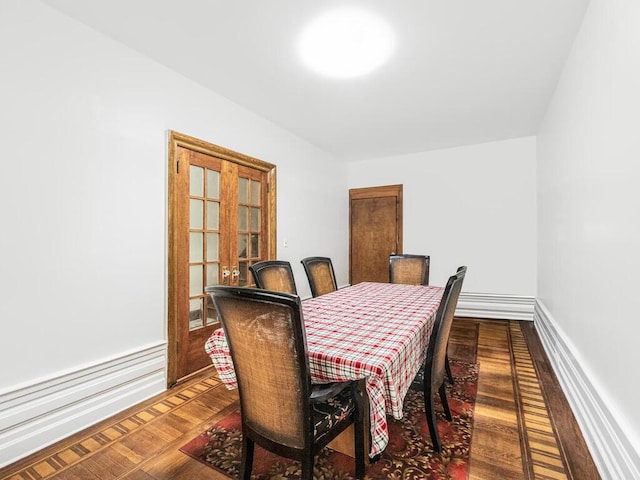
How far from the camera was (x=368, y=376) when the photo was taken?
1.19m

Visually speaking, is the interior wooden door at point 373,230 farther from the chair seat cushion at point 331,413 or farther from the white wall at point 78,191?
the chair seat cushion at point 331,413

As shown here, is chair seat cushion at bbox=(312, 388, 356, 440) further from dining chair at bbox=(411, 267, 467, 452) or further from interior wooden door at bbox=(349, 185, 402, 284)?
interior wooden door at bbox=(349, 185, 402, 284)

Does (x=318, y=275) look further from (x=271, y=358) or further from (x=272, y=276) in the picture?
(x=271, y=358)

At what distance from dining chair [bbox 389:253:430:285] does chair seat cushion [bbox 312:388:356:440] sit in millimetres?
2216

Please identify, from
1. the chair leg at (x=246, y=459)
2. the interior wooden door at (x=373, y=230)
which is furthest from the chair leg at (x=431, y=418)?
the interior wooden door at (x=373, y=230)

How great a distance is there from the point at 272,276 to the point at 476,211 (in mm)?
3447

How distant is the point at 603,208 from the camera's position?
1.63 metres

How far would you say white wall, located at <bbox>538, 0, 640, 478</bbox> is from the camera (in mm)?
1283

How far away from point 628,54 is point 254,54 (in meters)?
2.15

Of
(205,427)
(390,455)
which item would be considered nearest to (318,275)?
(205,427)

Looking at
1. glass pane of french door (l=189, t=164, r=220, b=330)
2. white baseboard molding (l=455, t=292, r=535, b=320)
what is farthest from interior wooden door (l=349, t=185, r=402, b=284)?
glass pane of french door (l=189, t=164, r=220, b=330)

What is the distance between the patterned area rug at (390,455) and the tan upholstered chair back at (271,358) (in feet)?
1.48

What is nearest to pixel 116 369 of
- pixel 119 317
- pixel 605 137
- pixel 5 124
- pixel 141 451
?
pixel 119 317

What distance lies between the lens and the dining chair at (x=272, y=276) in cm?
243
